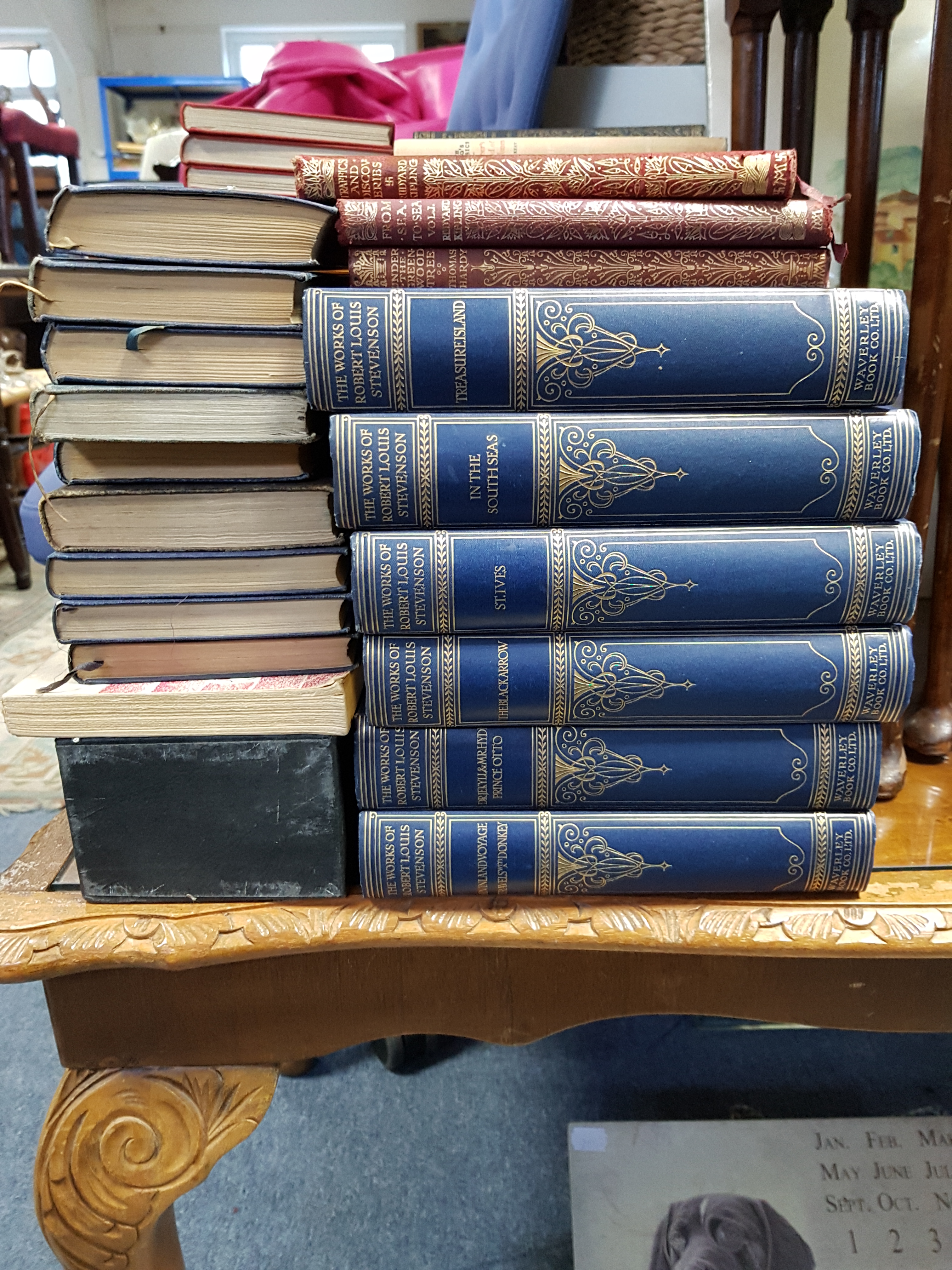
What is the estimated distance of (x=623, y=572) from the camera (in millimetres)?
436

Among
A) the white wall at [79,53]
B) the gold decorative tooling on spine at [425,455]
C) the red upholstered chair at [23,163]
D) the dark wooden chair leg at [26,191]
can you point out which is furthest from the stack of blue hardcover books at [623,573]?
the white wall at [79,53]

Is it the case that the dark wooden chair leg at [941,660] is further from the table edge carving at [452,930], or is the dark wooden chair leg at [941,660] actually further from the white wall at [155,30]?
the white wall at [155,30]

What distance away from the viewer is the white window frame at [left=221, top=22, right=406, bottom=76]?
12.6 ft

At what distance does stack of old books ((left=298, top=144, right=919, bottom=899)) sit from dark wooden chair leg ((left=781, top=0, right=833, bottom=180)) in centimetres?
36

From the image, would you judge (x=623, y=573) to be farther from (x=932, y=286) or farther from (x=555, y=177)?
(x=932, y=286)

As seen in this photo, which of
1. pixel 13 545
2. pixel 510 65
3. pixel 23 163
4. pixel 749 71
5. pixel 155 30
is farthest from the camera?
pixel 155 30

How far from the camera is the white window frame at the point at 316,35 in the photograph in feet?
12.6

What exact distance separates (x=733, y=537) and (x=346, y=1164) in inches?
30.2

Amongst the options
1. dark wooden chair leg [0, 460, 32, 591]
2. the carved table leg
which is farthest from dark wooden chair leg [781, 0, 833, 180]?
dark wooden chair leg [0, 460, 32, 591]

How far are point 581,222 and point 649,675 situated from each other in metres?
0.23

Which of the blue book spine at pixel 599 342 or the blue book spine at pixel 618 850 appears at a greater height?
the blue book spine at pixel 599 342

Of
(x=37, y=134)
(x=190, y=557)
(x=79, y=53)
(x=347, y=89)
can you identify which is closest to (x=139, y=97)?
(x=79, y=53)

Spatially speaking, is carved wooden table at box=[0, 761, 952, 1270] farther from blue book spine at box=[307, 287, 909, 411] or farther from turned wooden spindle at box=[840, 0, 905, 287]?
turned wooden spindle at box=[840, 0, 905, 287]

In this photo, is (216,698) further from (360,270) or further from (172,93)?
(172,93)
